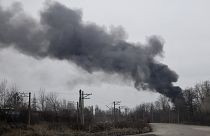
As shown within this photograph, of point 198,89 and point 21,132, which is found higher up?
point 198,89

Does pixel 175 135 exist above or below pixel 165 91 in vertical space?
below

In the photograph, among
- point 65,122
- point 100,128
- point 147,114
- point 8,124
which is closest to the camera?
point 8,124

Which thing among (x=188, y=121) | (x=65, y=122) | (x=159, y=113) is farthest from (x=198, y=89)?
(x=65, y=122)

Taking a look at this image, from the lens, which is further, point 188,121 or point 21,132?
point 188,121

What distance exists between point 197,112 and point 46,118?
37918 mm

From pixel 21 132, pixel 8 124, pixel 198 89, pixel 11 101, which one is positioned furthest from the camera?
pixel 198 89

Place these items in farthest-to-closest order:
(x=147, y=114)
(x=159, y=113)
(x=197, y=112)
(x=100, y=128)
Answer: (x=147, y=114) < (x=159, y=113) < (x=197, y=112) < (x=100, y=128)

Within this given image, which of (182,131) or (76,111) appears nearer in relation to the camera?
(182,131)

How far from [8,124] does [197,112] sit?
4717 cm

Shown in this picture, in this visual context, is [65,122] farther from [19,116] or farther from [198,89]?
[198,89]

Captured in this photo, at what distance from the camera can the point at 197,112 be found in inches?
3000

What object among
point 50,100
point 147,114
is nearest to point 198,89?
point 147,114

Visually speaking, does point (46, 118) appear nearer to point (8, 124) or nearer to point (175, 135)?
point (8, 124)

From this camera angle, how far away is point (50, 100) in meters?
93.5
